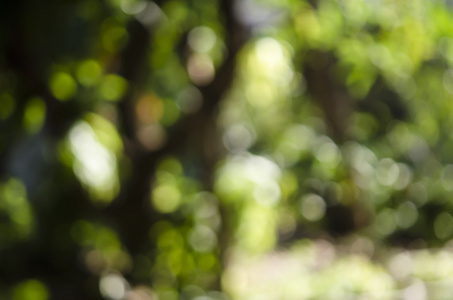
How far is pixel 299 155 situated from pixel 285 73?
1.01ft

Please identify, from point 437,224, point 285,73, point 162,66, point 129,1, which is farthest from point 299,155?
point 129,1

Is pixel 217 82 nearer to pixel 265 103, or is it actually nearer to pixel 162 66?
pixel 162 66

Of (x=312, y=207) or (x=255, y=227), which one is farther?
(x=312, y=207)

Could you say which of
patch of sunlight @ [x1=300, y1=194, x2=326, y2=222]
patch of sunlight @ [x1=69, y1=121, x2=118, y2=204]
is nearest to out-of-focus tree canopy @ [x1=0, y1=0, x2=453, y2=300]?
patch of sunlight @ [x1=69, y1=121, x2=118, y2=204]

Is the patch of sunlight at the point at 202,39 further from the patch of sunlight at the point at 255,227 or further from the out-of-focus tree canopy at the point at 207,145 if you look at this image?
the patch of sunlight at the point at 255,227

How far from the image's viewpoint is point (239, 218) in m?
1.55

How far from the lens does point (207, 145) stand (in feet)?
4.81

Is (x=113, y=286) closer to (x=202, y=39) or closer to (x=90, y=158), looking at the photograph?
(x=90, y=158)

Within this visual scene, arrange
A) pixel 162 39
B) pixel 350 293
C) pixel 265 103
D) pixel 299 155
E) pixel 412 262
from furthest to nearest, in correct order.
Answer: pixel 265 103 < pixel 299 155 < pixel 412 262 < pixel 350 293 < pixel 162 39

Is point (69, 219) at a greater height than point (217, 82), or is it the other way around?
point (217, 82)

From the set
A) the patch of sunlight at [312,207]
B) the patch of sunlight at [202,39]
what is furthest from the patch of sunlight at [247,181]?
the patch of sunlight at [312,207]

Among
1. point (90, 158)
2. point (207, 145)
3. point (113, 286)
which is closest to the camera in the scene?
point (90, 158)

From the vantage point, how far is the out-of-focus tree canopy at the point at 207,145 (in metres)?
1.14

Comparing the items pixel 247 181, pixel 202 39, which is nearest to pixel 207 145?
pixel 247 181
